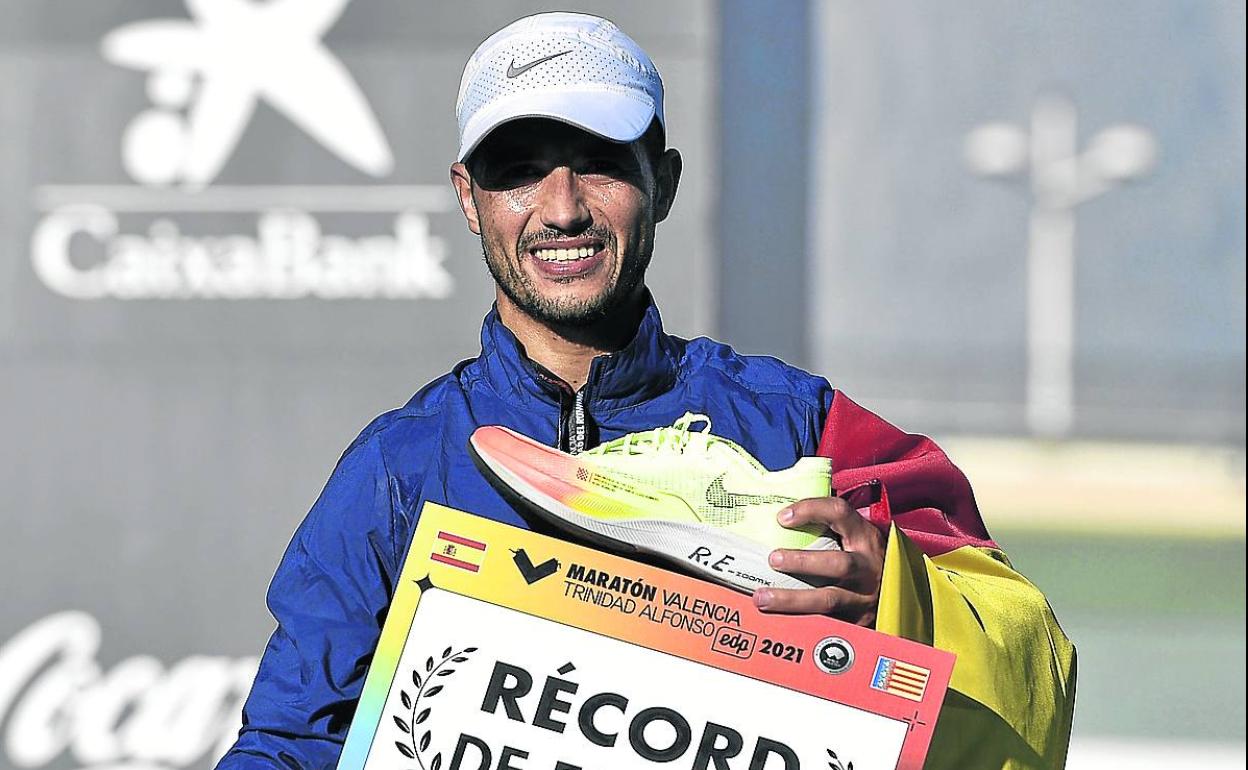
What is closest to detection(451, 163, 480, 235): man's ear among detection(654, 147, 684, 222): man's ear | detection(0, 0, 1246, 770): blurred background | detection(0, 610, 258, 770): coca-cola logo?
detection(654, 147, 684, 222): man's ear

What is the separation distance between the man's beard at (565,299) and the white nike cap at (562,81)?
62 mm

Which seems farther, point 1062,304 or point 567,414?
point 1062,304

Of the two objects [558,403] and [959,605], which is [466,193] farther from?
[959,605]

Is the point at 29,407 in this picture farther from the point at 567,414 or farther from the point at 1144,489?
the point at 1144,489

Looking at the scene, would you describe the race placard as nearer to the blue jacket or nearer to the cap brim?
the blue jacket

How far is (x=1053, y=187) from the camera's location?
2.87 m

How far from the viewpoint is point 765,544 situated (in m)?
0.72

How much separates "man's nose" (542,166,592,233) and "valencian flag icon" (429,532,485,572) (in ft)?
0.62

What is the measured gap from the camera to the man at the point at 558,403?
2.60 feet

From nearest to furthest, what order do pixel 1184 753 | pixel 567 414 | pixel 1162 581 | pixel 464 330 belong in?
pixel 567 414 < pixel 464 330 < pixel 1184 753 < pixel 1162 581

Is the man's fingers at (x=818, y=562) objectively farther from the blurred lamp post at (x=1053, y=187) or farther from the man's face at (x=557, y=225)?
the blurred lamp post at (x=1053, y=187)

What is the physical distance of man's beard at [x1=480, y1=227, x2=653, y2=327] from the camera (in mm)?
842

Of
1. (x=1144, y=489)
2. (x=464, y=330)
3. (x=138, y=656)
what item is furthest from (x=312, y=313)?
(x=1144, y=489)

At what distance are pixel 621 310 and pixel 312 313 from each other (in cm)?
138
